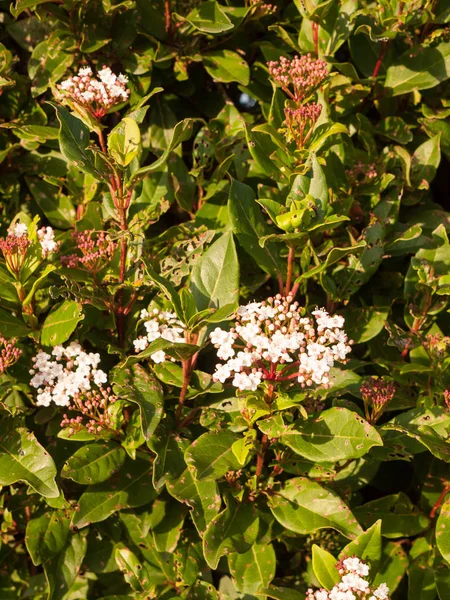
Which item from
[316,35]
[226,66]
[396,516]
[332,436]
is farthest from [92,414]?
[316,35]

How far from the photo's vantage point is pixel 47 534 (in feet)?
9.70

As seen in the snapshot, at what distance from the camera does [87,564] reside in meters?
3.18

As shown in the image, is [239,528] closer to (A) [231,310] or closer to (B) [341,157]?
(A) [231,310]

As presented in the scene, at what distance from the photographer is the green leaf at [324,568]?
2582 millimetres

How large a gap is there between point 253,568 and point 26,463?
1.00 metres

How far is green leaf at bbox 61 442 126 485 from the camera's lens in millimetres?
2689

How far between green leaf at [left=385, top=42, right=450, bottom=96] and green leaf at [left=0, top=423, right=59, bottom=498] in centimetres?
235

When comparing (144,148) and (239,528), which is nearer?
(239,528)

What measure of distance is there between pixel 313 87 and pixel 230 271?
0.89 meters

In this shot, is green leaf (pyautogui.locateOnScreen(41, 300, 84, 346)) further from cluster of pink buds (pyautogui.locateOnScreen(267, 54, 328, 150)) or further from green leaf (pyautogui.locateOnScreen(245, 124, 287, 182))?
cluster of pink buds (pyautogui.locateOnScreen(267, 54, 328, 150))

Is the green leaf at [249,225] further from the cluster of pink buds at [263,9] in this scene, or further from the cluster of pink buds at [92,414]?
the cluster of pink buds at [263,9]

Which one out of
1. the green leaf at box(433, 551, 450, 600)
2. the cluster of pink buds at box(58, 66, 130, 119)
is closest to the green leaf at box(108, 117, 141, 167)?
the cluster of pink buds at box(58, 66, 130, 119)

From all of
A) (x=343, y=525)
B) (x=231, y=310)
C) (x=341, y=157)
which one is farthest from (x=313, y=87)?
(x=343, y=525)

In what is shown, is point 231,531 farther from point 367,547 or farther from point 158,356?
point 158,356
